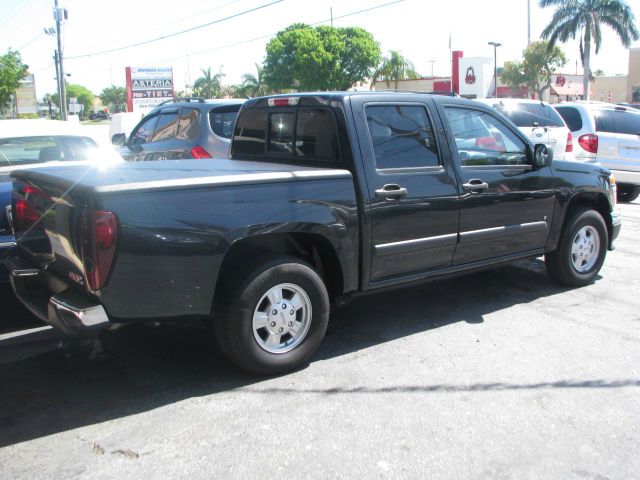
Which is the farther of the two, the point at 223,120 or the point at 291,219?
the point at 223,120

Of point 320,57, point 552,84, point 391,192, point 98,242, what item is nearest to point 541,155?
point 391,192

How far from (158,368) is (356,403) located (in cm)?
146

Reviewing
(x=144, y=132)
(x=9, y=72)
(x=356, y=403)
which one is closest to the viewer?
(x=356, y=403)

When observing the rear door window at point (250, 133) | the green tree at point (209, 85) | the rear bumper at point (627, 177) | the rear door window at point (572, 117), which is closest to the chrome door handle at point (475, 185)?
the rear door window at point (250, 133)

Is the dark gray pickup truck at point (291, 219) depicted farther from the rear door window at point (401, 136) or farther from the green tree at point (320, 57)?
the green tree at point (320, 57)

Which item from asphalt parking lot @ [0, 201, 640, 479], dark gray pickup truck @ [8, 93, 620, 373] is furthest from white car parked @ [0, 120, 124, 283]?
dark gray pickup truck @ [8, 93, 620, 373]

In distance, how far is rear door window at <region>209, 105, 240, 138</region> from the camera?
814 centimetres

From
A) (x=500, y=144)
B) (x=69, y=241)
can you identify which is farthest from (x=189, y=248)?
(x=500, y=144)

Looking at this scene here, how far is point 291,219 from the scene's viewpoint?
Result: 4.10 m

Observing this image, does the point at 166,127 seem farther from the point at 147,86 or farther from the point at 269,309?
the point at 147,86

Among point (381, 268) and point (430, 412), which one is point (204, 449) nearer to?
point (430, 412)

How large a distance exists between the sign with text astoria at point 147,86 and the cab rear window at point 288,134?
133ft

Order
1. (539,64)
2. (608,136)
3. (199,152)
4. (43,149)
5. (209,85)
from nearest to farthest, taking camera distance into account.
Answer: (43,149) < (199,152) < (608,136) < (539,64) < (209,85)

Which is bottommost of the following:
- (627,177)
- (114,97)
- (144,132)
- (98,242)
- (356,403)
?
(356,403)
